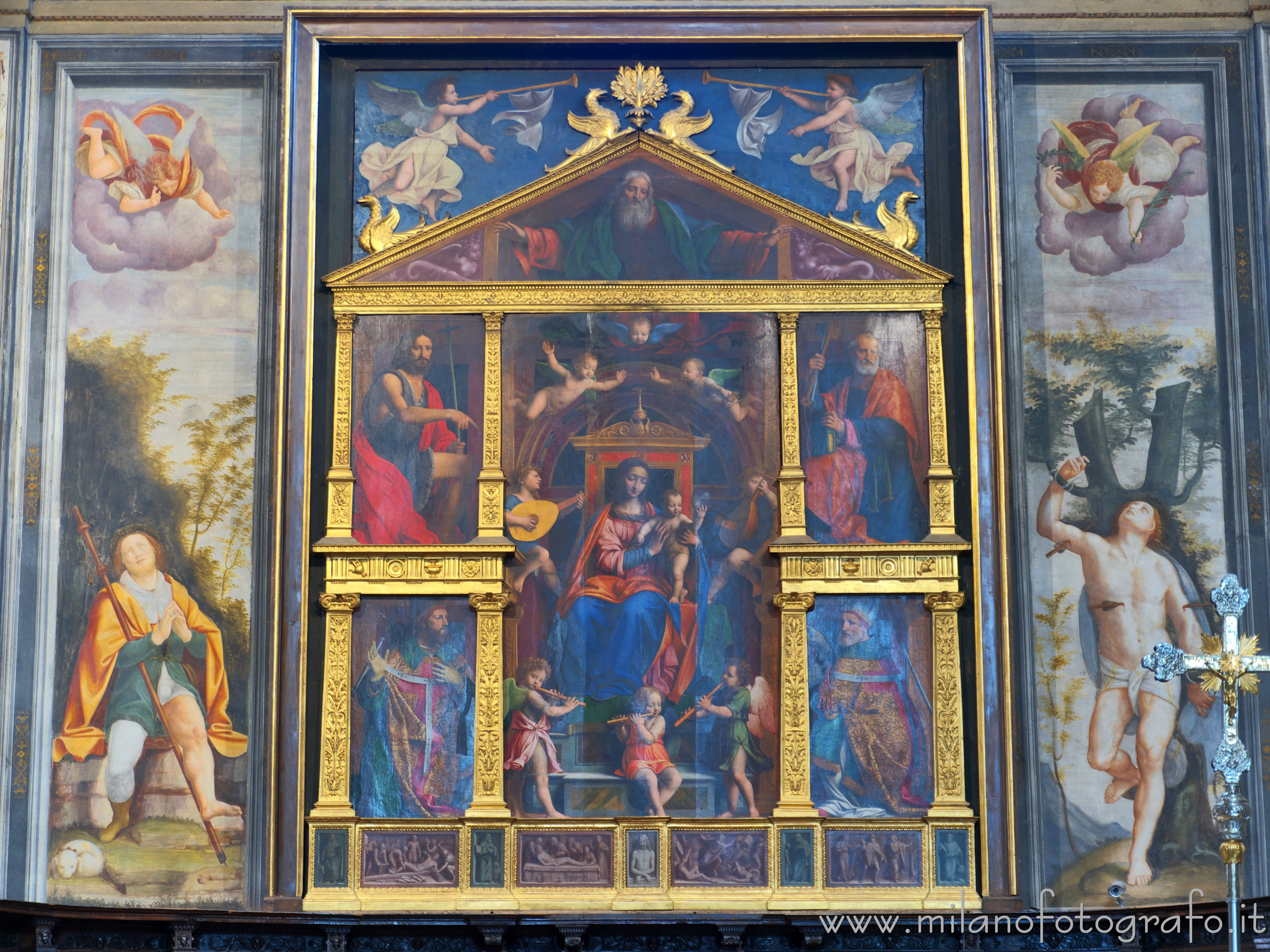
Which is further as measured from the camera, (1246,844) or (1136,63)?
(1136,63)

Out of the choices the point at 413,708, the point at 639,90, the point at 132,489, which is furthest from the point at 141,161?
the point at 413,708

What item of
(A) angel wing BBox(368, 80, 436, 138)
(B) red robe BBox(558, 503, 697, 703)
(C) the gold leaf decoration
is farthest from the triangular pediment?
(B) red robe BBox(558, 503, 697, 703)

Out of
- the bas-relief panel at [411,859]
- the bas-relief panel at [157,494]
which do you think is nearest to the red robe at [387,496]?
the bas-relief panel at [157,494]

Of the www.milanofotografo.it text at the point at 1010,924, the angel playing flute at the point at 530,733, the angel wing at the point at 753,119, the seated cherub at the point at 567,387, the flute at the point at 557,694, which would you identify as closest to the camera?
the www.milanofotografo.it text at the point at 1010,924

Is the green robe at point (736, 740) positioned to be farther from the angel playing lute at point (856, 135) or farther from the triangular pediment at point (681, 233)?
the angel playing lute at point (856, 135)

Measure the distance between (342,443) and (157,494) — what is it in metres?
1.21

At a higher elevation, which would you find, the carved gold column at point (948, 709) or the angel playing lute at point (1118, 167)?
the angel playing lute at point (1118, 167)

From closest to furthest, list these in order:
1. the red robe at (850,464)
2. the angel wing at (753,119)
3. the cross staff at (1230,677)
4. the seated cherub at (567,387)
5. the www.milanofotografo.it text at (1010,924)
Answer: the cross staff at (1230,677)
the www.milanofotografo.it text at (1010,924)
the red robe at (850,464)
the seated cherub at (567,387)
the angel wing at (753,119)

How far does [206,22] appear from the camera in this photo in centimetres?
1130

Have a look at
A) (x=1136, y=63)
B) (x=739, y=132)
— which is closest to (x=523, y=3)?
(x=739, y=132)

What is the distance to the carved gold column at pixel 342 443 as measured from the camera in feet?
34.9

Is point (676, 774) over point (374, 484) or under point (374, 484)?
under

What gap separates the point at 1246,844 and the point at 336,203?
7043 millimetres

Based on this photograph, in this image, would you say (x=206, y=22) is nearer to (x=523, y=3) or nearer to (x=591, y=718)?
(x=523, y=3)
